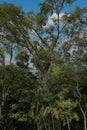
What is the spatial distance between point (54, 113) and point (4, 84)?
258 inches

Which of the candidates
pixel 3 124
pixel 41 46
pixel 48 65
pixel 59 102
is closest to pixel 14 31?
pixel 41 46

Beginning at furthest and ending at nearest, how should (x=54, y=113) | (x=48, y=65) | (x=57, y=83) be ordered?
(x=48, y=65) → (x=57, y=83) → (x=54, y=113)

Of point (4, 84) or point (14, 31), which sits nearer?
point (14, 31)

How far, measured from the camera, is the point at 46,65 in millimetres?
29172

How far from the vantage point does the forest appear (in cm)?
2619

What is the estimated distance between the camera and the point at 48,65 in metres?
29.1

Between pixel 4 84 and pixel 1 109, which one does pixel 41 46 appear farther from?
pixel 1 109

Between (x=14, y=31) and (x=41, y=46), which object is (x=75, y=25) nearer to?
(x=41, y=46)

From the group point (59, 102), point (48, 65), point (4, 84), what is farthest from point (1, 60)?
point (59, 102)

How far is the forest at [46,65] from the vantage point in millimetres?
26188

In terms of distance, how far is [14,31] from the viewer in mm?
26625

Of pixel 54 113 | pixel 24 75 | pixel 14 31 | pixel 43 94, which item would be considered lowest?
pixel 54 113

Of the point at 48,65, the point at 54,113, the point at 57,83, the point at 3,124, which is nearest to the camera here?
the point at 54,113

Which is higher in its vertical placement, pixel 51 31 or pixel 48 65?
pixel 51 31
